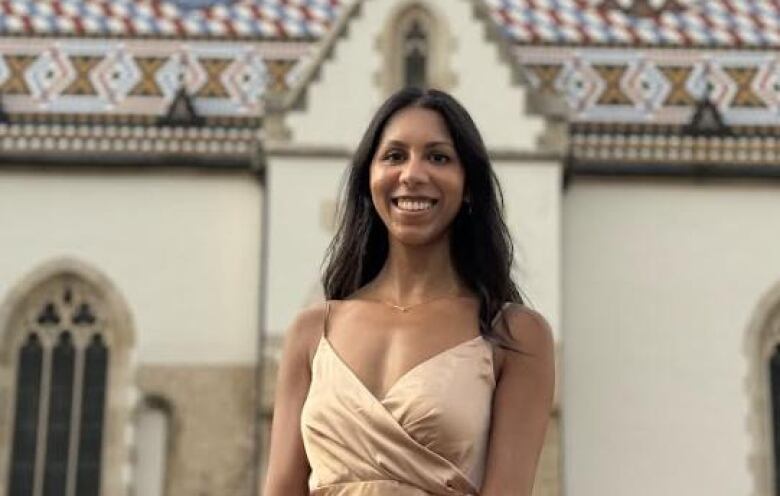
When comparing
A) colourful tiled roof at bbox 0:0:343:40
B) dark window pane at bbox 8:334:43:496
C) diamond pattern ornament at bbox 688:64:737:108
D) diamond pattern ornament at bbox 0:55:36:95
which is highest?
colourful tiled roof at bbox 0:0:343:40

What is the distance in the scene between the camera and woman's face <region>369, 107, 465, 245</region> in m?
3.20

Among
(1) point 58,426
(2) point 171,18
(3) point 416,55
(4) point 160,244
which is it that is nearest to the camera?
(1) point 58,426

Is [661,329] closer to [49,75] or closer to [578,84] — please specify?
[578,84]

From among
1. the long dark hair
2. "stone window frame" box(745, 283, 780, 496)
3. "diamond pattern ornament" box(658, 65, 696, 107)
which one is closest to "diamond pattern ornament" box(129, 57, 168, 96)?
"diamond pattern ornament" box(658, 65, 696, 107)

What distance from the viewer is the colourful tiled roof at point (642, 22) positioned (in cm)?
2011

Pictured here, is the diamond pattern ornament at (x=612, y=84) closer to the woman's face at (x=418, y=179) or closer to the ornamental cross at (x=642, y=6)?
the ornamental cross at (x=642, y=6)

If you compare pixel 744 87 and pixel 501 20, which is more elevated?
pixel 501 20

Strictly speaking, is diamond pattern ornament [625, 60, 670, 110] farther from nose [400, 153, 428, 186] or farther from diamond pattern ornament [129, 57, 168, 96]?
nose [400, 153, 428, 186]

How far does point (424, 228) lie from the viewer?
3229mm

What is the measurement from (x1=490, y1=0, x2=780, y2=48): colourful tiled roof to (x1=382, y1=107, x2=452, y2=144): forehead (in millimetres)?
16668

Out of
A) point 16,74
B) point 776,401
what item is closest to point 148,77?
point 16,74

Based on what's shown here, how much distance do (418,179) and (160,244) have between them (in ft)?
50.7

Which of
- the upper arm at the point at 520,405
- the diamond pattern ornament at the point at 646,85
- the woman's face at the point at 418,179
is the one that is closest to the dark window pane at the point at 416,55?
the diamond pattern ornament at the point at 646,85

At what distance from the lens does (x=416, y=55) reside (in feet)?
59.1
